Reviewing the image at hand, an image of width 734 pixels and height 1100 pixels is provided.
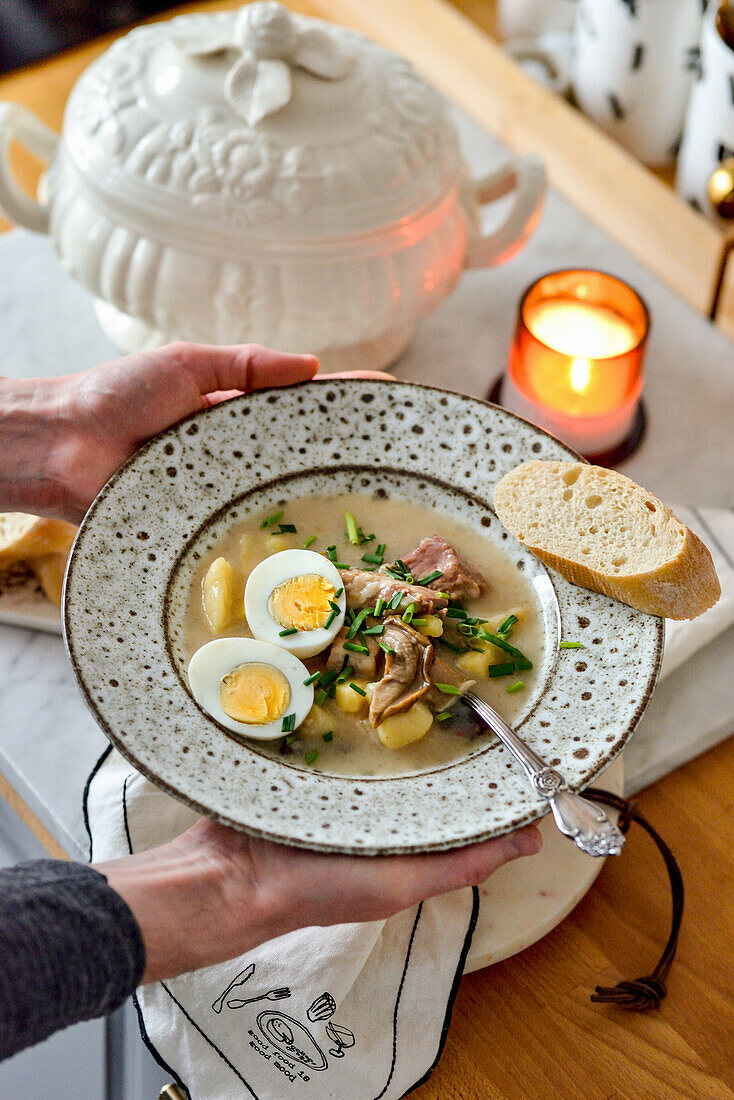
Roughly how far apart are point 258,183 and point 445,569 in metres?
0.76

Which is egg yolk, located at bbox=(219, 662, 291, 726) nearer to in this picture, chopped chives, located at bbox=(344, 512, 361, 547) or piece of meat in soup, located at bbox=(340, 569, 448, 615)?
piece of meat in soup, located at bbox=(340, 569, 448, 615)

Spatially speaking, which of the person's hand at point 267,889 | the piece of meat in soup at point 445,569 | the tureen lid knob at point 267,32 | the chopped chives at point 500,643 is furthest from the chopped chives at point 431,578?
the tureen lid knob at point 267,32

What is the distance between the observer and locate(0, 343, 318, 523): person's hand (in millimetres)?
1748

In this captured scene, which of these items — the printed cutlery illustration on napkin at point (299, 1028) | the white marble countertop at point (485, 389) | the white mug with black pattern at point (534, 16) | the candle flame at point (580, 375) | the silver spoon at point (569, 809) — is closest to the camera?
the silver spoon at point (569, 809)

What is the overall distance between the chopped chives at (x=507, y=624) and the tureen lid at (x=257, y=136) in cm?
77

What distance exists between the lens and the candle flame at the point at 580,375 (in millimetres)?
2004

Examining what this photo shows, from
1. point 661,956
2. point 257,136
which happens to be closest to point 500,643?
point 661,956

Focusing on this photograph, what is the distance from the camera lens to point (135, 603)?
1.46 m

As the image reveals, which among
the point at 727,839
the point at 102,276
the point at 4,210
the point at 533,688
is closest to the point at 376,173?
the point at 102,276

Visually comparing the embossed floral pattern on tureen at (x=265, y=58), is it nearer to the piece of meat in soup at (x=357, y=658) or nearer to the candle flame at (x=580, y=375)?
the candle flame at (x=580, y=375)

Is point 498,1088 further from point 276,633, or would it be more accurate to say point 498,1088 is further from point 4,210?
point 4,210

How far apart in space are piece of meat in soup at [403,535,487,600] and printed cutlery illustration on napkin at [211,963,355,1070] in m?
0.60

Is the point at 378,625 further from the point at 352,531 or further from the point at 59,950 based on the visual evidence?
the point at 59,950

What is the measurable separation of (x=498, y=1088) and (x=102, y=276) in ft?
5.05
